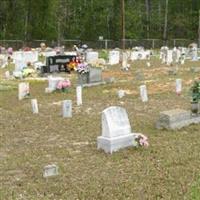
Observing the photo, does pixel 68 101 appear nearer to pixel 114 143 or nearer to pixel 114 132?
pixel 114 132

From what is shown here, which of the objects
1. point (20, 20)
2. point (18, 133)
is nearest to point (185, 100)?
point (18, 133)

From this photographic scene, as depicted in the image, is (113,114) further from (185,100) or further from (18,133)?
(185,100)

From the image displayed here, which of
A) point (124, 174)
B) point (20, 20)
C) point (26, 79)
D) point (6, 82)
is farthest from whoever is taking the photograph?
point (20, 20)

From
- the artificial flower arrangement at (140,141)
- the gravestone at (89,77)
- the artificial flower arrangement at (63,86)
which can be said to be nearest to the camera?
the artificial flower arrangement at (140,141)

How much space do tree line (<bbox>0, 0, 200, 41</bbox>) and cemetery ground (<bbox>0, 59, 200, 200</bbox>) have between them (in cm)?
3820

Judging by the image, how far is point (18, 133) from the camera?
36.3 ft

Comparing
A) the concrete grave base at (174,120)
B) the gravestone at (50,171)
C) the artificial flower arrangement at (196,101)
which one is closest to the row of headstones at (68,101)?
the concrete grave base at (174,120)

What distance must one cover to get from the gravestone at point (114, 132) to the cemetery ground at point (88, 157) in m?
0.16

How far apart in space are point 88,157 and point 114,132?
→ 72 cm

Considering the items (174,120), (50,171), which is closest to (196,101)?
(174,120)

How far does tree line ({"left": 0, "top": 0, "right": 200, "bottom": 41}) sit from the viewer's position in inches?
2085

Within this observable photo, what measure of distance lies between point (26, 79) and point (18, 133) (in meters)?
10.5

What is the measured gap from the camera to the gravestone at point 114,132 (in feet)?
30.6

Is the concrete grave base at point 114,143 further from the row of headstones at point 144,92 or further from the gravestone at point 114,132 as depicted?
the row of headstones at point 144,92
